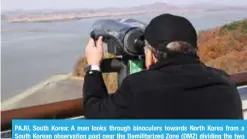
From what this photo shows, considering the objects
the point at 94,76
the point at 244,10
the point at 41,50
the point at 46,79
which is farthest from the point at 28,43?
the point at 94,76

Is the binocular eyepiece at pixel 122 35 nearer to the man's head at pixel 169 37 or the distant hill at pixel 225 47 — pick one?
the man's head at pixel 169 37

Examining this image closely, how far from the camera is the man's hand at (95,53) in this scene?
1.74 meters

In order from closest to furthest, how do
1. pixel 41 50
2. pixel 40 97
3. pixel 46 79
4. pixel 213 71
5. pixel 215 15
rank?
pixel 213 71
pixel 40 97
pixel 46 79
pixel 41 50
pixel 215 15

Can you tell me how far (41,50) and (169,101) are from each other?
17.1 m

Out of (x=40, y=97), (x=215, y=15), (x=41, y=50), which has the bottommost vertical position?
(x=40, y=97)

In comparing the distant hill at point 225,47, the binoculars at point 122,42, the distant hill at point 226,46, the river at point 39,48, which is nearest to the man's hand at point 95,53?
the binoculars at point 122,42

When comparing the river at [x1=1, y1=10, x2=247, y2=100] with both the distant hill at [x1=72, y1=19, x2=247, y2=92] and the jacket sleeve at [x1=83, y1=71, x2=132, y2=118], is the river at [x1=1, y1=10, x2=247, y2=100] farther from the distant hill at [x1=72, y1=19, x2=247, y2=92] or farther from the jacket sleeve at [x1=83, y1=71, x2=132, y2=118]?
the jacket sleeve at [x1=83, y1=71, x2=132, y2=118]

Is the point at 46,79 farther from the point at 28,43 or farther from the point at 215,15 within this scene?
the point at 215,15

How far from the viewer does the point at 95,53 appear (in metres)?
1.75

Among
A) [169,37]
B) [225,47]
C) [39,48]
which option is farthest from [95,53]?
[39,48]

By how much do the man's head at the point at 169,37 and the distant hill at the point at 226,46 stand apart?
33.2 ft

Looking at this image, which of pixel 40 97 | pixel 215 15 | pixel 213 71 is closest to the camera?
pixel 213 71

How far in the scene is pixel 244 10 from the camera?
2662cm

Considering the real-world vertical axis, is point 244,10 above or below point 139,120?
above
